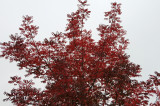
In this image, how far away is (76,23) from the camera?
7.81 meters

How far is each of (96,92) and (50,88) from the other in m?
2.04

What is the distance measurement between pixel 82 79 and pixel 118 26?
9.59 ft

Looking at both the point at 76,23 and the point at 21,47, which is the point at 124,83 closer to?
the point at 76,23

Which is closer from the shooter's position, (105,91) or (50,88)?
(50,88)

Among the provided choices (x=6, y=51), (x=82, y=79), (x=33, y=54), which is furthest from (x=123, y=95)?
(x=6, y=51)

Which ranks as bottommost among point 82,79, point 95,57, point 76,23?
point 82,79

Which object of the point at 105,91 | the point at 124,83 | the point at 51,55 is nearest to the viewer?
the point at 124,83

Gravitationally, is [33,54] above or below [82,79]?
above

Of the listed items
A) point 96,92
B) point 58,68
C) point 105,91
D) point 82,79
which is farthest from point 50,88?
point 105,91

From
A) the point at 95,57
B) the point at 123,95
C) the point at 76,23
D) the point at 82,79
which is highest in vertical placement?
the point at 76,23

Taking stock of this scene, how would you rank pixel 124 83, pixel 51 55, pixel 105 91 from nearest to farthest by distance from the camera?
pixel 124 83 → pixel 51 55 → pixel 105 91

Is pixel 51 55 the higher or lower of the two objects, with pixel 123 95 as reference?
higher

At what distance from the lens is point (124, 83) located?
7273 millimetres

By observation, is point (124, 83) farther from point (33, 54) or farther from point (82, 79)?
point (33, 54)
